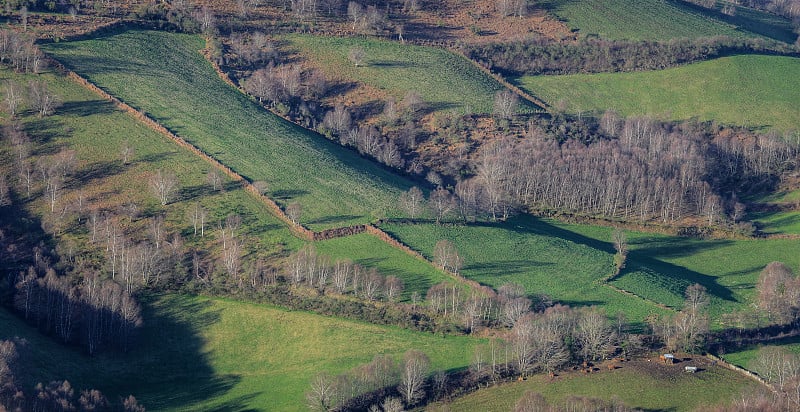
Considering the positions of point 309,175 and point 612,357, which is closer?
point 612,357

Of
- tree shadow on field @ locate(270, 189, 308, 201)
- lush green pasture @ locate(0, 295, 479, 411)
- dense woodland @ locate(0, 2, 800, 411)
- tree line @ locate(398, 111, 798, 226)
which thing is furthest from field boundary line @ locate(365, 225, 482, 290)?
tree shadow on field @ locate(270, 189, 308, 201)

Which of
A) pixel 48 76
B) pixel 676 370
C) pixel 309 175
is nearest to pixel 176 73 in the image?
pixel 48 76

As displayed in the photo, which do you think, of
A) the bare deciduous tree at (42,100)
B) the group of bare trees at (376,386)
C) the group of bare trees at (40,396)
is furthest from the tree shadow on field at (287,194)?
the group of bare trees at (40,396)

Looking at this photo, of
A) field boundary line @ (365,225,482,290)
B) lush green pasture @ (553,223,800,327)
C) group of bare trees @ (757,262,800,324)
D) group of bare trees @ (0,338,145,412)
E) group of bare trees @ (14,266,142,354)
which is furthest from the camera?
lush green pasture @ (553,223,800,327)

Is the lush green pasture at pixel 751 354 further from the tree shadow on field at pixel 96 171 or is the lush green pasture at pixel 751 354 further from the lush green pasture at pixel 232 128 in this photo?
the tree shadow on field at pixel 96 171

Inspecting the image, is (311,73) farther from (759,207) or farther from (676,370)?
(676,370)

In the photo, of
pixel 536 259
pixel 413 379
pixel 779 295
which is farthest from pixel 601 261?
pixel 413 379

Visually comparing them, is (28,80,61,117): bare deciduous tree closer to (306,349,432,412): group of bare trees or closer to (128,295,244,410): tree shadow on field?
(128,295,244,410): tree shadow on field
